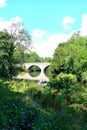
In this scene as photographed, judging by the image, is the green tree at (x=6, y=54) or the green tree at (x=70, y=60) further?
the green tree at (x=70, y=60)

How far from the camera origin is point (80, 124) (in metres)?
12.3

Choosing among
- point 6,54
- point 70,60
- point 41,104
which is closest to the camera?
point 41,104

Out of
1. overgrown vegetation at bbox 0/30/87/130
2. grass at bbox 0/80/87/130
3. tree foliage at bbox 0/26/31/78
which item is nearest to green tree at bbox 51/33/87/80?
tree foliage at bbox 0/26/31/78

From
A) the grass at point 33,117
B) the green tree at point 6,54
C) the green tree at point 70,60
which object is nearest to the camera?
the grass at point 33,117

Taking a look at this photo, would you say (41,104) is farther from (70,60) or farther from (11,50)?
(70,60)

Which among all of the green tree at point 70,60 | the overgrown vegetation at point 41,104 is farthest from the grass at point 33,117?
the green tree at point 70,60

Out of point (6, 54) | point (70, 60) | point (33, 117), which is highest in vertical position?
point (6, 54)

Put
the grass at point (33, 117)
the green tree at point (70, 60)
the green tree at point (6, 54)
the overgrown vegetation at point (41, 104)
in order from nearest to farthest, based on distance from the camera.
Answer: the grass at point (33, 117), the overgrown vegetation at point (41, 104), the green tree at point (6, 54), the green tree at point (70, 60)

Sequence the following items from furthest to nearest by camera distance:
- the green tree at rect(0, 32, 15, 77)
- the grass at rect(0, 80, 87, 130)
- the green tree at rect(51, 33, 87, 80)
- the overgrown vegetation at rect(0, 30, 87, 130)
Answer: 1. the green tree at rect(51, 33, 87, 80)
2. the green tree at rect(0, 32, 15, 77)
3. the overgrown vegetation at rect(0, 30, 87, 130)
4. the grass at rect(0, 80, 87, 130)

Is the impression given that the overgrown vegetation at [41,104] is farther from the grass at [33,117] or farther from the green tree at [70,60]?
the green tree at [70,60]

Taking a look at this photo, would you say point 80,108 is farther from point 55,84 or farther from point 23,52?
point 23,52

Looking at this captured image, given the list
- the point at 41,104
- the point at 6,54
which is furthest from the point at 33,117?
the point at 6,54

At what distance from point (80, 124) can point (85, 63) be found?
36012 mm

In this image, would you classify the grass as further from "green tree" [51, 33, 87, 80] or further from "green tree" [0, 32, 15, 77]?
"green tree" [51, 33, 87, 80]
